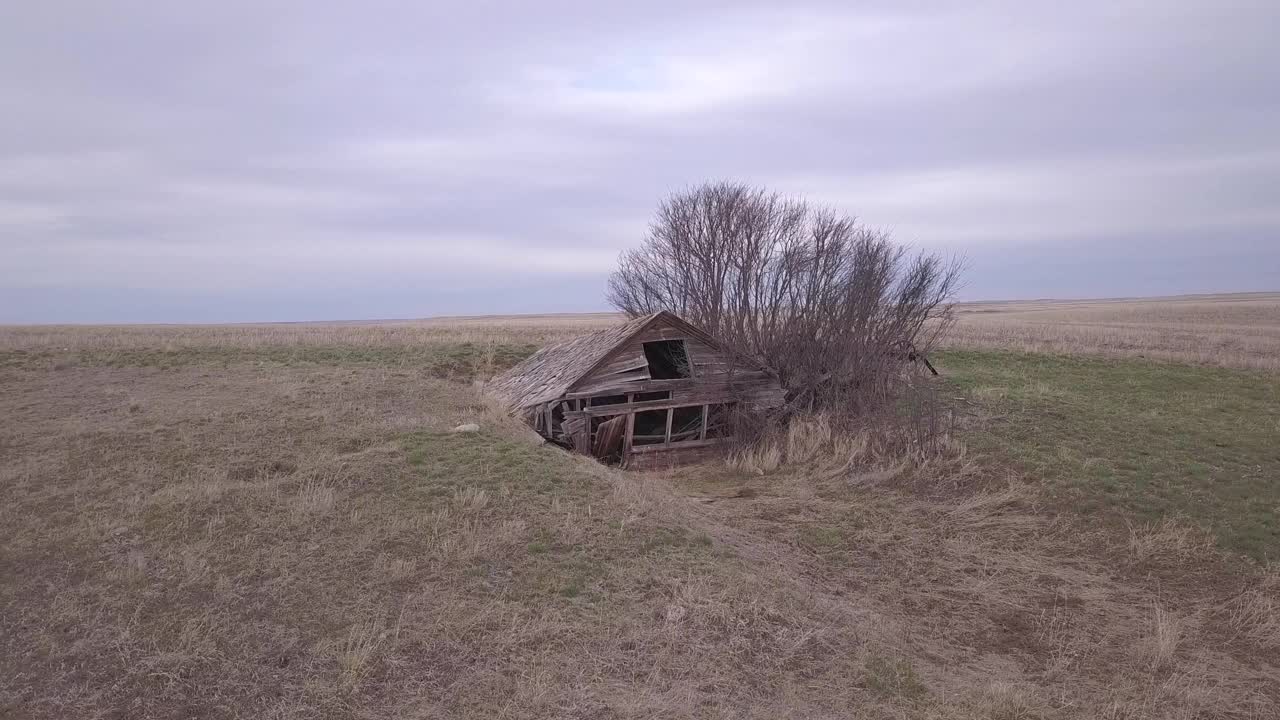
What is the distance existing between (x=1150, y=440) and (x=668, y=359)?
10.7m

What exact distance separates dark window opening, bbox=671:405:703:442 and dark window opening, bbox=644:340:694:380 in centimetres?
90

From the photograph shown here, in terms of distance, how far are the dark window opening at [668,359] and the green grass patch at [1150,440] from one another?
621cm

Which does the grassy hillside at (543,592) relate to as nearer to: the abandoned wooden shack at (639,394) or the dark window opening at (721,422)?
the abandoned wooden shack at (639,394)

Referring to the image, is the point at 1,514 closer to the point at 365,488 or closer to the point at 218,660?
the point at 365,488

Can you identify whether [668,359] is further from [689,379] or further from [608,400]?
[608,400]

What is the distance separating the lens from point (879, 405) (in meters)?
16.3

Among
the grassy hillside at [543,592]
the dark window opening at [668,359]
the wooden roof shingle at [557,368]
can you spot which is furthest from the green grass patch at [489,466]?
the dark window opening at [668,359]

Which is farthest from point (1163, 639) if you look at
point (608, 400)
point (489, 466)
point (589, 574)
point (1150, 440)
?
point (608, 400)

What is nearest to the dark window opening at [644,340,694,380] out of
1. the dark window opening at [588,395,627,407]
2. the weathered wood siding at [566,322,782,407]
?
the weathered wood siding at [566,322,782,407]

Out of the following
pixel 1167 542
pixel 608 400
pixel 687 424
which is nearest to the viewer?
pixel 1167 542

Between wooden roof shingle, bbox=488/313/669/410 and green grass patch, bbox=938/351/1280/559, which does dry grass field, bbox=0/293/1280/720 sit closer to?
green grass patch, bbox=938/351/1280/559

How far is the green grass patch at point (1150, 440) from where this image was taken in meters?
12.4

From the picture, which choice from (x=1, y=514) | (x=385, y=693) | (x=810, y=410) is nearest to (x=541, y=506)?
(x=385, y=693)

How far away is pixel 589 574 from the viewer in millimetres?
8406
